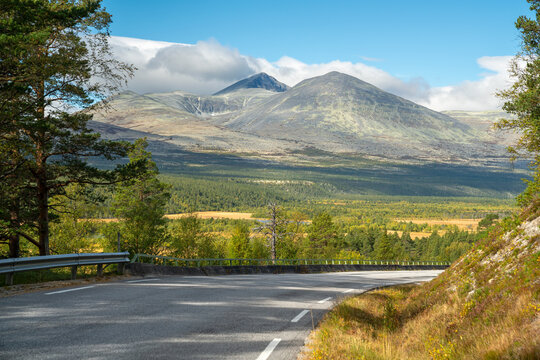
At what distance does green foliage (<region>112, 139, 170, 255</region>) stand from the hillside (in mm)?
34401

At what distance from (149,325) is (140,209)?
38493mm

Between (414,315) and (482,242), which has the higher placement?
(482,242)

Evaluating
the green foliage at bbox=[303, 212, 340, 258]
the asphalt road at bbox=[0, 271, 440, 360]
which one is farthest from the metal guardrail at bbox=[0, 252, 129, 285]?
the green foliage at bbox=[303, 212, 340, 258]

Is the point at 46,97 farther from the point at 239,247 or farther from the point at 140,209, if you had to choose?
the point at 239,247

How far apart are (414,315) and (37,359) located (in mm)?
8943

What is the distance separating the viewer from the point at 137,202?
146 ft

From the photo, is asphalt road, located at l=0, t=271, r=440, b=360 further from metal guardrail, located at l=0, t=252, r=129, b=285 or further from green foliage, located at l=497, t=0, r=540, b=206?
green foliage, located at l=497, t=0, r=540, b=206

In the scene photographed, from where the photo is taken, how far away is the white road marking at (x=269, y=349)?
634cm

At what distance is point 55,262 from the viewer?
504 inches

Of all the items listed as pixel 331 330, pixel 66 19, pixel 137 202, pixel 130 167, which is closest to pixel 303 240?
pixel 137 202

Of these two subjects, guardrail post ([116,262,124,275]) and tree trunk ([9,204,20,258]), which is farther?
tree trunk ([9,204,20,258])

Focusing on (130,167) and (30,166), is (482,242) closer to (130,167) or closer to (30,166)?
(130,167)

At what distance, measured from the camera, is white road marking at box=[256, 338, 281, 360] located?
634 cm

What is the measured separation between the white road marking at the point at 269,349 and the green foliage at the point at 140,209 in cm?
3809
